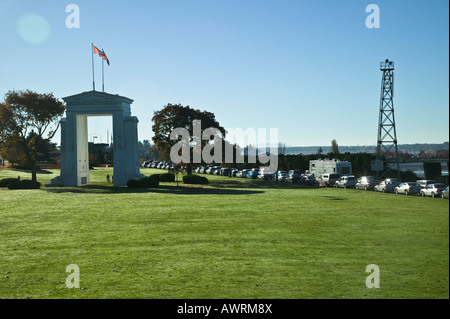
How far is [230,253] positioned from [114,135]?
43062 millimetres

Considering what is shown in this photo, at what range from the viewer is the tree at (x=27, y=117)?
181 ft

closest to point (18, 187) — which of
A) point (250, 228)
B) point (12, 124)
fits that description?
point (12, 124)

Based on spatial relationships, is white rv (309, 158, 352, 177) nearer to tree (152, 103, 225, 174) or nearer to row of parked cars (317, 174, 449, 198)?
row of parked cars (317, 174, 449, 198)

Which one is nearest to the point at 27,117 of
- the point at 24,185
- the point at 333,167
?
the point at 24,185

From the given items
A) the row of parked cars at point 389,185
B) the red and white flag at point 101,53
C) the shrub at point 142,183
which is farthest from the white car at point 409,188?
the red and white flag at point 101,53

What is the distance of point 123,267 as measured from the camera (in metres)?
11.8

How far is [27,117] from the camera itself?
56.7m

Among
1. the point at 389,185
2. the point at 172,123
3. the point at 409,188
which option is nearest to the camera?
the point at 409,188

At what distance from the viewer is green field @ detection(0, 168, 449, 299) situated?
7.35 meters

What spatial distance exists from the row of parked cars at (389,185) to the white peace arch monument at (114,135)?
24.8 meters

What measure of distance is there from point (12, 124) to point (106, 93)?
14.6m

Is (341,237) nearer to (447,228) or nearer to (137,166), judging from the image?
(447,228)

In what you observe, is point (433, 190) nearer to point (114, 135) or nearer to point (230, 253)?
point (230, 253)
